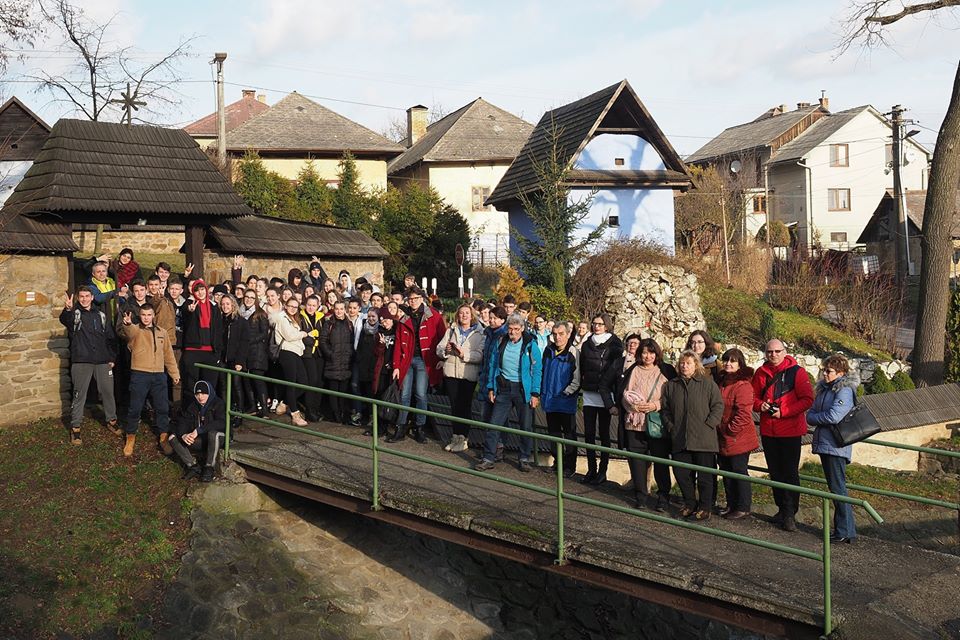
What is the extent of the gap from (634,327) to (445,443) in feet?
31.4

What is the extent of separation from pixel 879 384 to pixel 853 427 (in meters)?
12.2

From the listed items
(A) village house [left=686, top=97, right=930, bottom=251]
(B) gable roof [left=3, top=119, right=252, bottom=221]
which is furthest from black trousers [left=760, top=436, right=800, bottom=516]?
(A) village house [left=686, top=97, right=930, bottom=251]

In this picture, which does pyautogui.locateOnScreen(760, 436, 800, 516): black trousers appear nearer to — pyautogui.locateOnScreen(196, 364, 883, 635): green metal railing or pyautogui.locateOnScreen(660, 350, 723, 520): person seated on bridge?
pyautogui.locateOnScreen(196, 364, 883, 635): green metal railing

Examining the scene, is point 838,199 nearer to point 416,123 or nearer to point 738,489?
point 416,123

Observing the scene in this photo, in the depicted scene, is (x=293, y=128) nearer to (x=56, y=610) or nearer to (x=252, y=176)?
A: (x=252, y=176)

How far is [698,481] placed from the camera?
8.18 metres

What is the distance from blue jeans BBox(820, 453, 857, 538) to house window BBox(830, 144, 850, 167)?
4202cm

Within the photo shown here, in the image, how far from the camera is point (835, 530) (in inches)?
311

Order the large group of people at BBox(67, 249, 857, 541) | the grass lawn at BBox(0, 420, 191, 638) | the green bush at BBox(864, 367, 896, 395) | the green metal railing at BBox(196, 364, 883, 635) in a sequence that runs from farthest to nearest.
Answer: the green bush at BBox(864, 367, 896, 395)
the grass lawn at BBox(0, 420, 191, 638)
the large group of people at BBox(67, 249, 857, 541)
the green metal railing at BBox(196, 364, 883, 635)

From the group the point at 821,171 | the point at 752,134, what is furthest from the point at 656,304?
the point at 752,134

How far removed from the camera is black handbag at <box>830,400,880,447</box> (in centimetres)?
789

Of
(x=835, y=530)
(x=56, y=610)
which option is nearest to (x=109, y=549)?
(x=56, y=610)

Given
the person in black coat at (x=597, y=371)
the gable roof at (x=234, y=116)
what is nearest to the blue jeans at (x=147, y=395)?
the person in black coat at (x=597, y=371)

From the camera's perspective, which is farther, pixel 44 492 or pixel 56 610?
pixel 44 492
